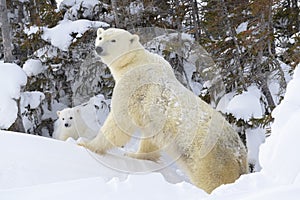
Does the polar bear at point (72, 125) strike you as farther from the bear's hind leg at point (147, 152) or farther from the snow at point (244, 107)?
the snow at point (244, 107)

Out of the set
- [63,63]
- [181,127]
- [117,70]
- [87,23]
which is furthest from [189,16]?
[181,127]

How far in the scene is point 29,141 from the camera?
3.30m

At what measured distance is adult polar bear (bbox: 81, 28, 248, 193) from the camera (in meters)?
3.67

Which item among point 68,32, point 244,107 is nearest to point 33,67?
point 68,32

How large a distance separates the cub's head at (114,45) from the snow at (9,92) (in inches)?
80.5

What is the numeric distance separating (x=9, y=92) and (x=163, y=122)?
9.18 feet

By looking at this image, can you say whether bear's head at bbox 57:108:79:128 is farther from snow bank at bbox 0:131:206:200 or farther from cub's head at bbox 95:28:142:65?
snow bank at bbox 0:131:206:200

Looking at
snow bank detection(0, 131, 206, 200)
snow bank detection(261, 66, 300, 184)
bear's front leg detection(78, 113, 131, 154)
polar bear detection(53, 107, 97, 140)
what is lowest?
polar bear detection(53, 107, 97, 140)

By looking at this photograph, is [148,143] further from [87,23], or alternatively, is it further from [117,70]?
[87,23]

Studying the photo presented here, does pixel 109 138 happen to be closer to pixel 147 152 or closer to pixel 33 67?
pixel 147 152

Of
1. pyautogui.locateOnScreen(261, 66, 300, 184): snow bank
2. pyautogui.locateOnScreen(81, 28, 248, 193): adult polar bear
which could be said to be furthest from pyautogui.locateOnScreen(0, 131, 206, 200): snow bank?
pyautogui.locateOnScreen(261, 66, 300, 184): snow bank

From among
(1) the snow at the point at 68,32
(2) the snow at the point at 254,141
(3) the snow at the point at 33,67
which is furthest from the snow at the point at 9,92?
(2) the snow at the point at 254,141

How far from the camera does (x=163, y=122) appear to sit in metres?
3.81

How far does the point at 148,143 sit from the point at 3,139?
4.61 feet
